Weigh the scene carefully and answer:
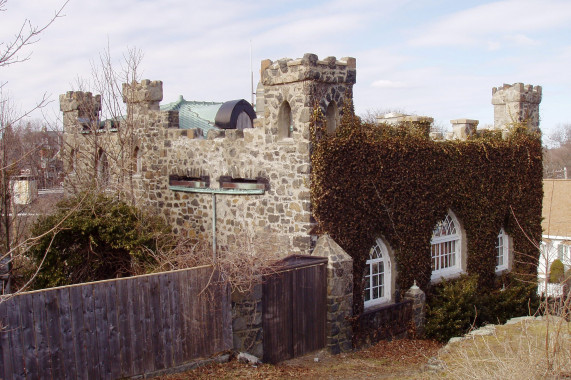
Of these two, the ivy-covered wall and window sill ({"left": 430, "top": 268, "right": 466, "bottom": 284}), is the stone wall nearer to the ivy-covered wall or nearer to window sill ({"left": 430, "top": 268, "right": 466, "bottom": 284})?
the ivy-covered wall

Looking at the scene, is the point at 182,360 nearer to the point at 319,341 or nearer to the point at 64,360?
the point at 64,360

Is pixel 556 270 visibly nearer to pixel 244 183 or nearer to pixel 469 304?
pixel 469 304

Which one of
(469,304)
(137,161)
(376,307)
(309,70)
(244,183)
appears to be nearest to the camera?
(309,70)

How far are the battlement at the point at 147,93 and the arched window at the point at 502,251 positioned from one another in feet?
Answer: 37.7

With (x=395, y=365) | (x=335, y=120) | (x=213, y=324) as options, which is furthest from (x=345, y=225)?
(x=213, y=324)

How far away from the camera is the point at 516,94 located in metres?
20.0

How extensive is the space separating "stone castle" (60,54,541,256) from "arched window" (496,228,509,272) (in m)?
3.60

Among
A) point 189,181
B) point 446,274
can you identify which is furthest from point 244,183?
point 446,274

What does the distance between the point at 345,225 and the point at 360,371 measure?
3410mm

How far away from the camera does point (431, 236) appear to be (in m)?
16.4

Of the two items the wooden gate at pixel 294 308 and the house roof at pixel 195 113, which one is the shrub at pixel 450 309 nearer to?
the wooden gate at pixel 294 308

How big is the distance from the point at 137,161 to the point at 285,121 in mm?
5704

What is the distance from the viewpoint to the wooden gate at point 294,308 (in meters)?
11.1

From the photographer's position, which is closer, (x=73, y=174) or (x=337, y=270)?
(x=337, y=270)
